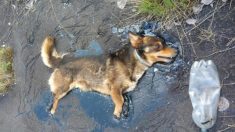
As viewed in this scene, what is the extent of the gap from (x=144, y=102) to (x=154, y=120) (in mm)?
184

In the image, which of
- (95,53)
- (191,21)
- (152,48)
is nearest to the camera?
(152,48)

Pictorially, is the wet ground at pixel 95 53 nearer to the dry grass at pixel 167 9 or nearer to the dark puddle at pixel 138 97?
the dark puddle at pixel 138 97

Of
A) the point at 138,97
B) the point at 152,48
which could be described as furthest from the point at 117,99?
the point at 152,48

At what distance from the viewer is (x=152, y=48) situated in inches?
171

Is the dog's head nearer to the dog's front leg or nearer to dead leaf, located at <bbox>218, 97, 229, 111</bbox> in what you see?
the dog's front leg

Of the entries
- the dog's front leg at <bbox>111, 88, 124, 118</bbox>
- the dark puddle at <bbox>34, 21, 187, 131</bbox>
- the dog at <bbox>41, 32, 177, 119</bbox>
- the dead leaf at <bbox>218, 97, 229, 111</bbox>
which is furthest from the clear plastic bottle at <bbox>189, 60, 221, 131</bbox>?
→ the dog's front leg at <bbox>111, 88, 124, 118</bbox>

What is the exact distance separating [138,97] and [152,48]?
18.4 inches

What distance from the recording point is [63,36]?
483cm

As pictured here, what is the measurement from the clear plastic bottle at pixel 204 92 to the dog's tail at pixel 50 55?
1.21 m

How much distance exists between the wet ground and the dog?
83mm

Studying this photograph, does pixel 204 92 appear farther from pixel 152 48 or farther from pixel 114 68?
pixel 114 68

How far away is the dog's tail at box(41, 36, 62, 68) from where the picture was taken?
4.72 metres

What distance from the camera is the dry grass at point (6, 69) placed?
16.5 ft

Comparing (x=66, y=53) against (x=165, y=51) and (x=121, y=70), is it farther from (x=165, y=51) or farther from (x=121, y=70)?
(x=165, y=51)
